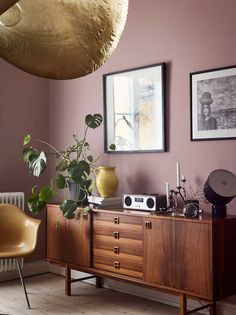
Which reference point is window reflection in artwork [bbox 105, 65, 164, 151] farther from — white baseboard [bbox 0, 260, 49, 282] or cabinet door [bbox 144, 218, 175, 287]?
white baseboard [bbox 0, 260, 49, 282]

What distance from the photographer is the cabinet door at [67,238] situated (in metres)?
3.78

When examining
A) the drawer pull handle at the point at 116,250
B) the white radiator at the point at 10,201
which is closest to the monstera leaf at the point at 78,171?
the drawer pull handle at the point at 116,250

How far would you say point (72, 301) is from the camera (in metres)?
3.89

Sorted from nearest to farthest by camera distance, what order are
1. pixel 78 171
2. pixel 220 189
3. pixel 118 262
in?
pixel 220 189 < pixel 118 262 < pixel 78 171

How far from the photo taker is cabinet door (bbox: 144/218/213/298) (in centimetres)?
291

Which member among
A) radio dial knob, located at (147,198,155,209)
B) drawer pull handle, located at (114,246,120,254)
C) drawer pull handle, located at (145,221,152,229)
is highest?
radio dial knob, located at (147,198,155,209)

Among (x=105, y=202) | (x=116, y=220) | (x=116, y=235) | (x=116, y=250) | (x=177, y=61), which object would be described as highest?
(x=177, y=61)

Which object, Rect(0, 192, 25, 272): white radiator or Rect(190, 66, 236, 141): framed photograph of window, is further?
Rect(0, 192, 25, 272): white radiator

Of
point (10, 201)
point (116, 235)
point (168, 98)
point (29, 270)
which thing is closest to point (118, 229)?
point (116, 235)

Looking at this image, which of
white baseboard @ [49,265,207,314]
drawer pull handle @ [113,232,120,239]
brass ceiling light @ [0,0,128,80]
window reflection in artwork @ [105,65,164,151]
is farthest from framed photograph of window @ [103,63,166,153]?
brass ceiling light @ [0,0,128,80]

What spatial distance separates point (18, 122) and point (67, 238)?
1.39 m

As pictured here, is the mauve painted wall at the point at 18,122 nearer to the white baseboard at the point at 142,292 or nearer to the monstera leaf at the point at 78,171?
the white baseboard at the point at 142,292

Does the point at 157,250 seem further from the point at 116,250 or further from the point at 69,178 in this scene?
the point at 69,178

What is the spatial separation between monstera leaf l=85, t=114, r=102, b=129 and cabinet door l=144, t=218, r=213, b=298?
112 centimetres
